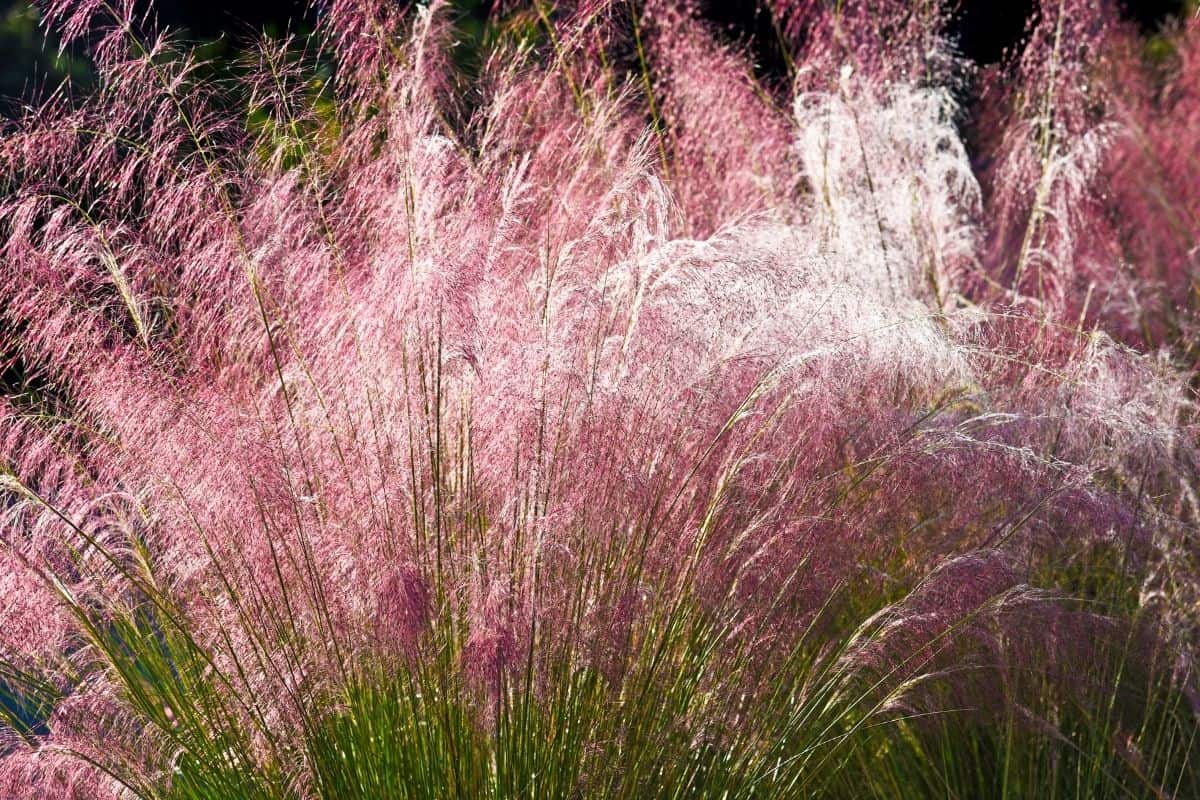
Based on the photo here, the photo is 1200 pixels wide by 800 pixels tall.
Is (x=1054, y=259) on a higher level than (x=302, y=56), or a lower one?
lower

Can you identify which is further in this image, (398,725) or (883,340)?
(883,340)

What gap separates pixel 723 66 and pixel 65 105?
2.28 meters

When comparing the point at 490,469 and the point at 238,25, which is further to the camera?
the point at 238,25

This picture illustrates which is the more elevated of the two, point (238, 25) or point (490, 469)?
point (490, 469)

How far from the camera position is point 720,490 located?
8.01 ft

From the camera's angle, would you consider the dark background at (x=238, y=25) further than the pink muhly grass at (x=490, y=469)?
Yes

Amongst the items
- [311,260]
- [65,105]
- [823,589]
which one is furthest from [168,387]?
[823,589]

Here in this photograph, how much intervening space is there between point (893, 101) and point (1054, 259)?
2.57ft

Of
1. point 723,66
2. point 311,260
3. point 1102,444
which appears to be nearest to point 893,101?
point 723,66


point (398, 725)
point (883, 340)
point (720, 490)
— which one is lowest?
point (398, 725)

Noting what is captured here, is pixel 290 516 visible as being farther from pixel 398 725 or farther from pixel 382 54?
pixel 382 54

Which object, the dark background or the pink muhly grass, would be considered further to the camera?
the dark background

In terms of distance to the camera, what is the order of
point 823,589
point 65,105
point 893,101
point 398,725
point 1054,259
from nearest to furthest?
point 398,725, point 823,589, point 65,105, point 1054,259, point 893,101

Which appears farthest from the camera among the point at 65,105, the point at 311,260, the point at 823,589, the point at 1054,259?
the point at 1054,259
